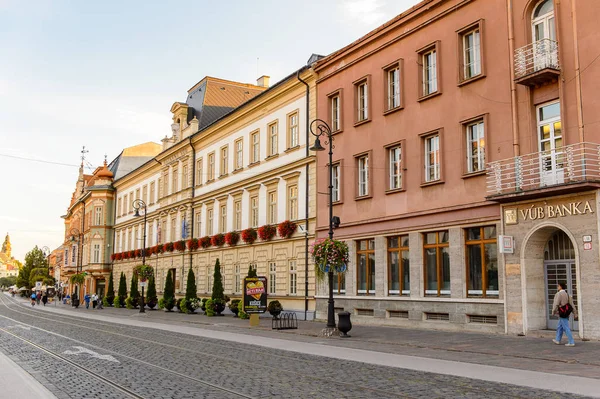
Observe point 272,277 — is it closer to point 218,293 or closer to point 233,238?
point 218,293

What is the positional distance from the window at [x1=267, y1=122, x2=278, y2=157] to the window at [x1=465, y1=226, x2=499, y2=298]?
52.8ft

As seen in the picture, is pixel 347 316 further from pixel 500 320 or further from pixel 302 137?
pixel 302 137

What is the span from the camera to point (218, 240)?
4197cm

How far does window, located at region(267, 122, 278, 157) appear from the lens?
3628 centimetres

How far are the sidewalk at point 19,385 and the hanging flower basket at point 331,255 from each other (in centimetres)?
1158

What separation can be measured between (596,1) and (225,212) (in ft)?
93.2

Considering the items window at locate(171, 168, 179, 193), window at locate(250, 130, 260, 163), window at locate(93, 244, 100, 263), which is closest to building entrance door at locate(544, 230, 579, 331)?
window at locate(250, 130, 260, 163)

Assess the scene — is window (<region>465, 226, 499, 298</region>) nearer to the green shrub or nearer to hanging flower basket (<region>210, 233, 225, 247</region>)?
the green shrub

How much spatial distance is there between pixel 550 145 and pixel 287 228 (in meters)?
16.3

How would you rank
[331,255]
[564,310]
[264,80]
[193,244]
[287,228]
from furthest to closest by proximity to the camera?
[264,80] < [193,244] < [287,228] < [331,255] < [564,310]

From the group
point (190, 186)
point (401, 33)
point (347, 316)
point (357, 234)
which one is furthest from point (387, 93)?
point (190, 186)

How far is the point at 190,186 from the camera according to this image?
4828 cm

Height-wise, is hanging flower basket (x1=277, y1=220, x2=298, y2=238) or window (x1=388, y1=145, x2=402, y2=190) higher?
window (x1=388, y1=145, x2=402, y2=190)

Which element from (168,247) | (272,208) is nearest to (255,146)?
(272,208)
